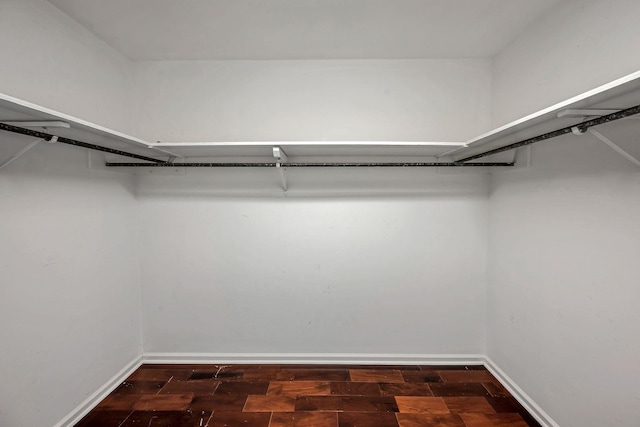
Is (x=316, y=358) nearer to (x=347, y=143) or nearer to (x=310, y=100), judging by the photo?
(x=347, y=143)

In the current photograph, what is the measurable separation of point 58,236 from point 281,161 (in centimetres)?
146

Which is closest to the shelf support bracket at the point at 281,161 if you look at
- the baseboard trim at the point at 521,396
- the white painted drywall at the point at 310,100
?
the white painted drywall at the point at 310,100

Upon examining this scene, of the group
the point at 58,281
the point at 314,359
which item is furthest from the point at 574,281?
the point at 58,281

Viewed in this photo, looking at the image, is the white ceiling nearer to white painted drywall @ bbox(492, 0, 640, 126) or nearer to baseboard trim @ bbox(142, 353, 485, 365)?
white painted drywall @ bbox(492, 0, 640, 126)

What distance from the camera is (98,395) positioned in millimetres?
1755

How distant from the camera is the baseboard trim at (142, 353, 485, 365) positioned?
2131 mm

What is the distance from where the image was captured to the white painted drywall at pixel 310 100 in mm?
2062

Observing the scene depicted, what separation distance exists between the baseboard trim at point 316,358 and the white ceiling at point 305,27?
2.49m

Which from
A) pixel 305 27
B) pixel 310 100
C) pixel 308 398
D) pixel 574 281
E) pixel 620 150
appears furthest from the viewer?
pixel 310 100

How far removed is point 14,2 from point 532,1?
285 centimetres

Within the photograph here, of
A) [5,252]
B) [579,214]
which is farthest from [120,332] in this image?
[579,214]

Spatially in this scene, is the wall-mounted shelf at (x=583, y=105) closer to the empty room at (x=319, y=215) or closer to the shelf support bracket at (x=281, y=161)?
the empty room at (x=319, y=215)

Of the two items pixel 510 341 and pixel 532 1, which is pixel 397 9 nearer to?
pixel 532 1

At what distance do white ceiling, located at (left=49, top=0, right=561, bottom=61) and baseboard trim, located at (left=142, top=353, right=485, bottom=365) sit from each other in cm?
249
